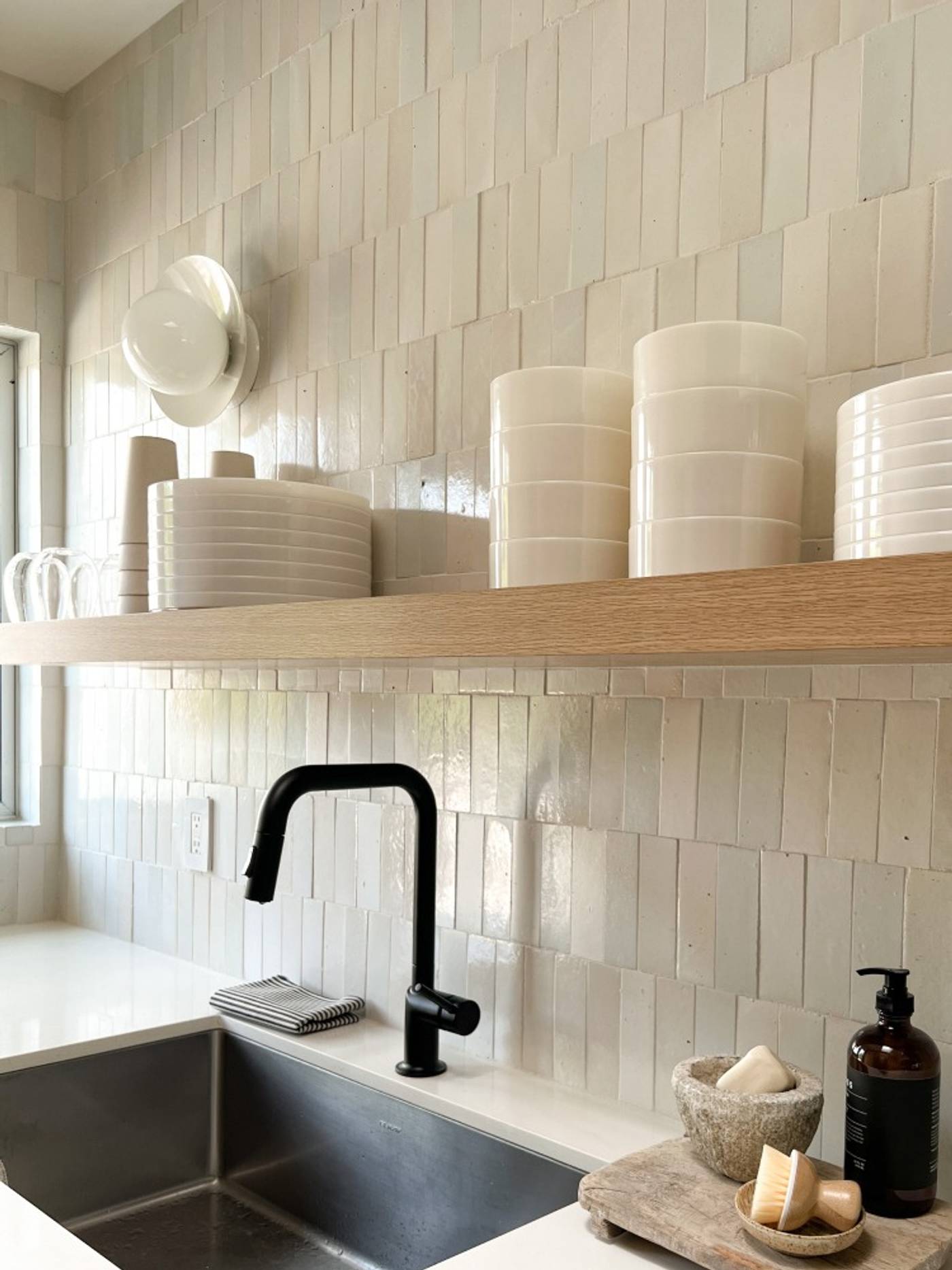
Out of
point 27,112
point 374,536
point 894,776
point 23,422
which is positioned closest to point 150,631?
point 374,536

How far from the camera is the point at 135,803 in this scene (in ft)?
7.20

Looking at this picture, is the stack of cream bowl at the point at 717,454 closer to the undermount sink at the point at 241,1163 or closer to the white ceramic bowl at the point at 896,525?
the white ceramic bowl at the point at 896,525

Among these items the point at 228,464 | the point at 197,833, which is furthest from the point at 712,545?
the point at 197,833

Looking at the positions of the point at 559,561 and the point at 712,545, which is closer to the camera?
the point at 712,545

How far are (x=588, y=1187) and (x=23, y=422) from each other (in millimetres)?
1992

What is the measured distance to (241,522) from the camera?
1475 mm

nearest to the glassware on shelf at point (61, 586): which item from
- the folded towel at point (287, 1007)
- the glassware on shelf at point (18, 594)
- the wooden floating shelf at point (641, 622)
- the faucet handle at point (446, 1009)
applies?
the glassware on shelf at point (18, 594)

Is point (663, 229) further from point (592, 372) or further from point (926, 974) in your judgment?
point (926, 974)

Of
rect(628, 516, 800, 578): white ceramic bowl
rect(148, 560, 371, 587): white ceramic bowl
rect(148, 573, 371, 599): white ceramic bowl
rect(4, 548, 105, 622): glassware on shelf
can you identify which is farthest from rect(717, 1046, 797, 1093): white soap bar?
rect(4, 548, 105, 622): glassware on shelf

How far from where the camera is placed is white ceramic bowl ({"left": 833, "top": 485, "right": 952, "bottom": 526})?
0.84 m

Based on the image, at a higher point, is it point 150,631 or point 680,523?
point 680,523

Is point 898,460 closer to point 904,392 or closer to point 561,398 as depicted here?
point 904,392

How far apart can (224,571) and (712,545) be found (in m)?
0.69

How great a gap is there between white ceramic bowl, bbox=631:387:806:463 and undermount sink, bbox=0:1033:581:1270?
78cm
